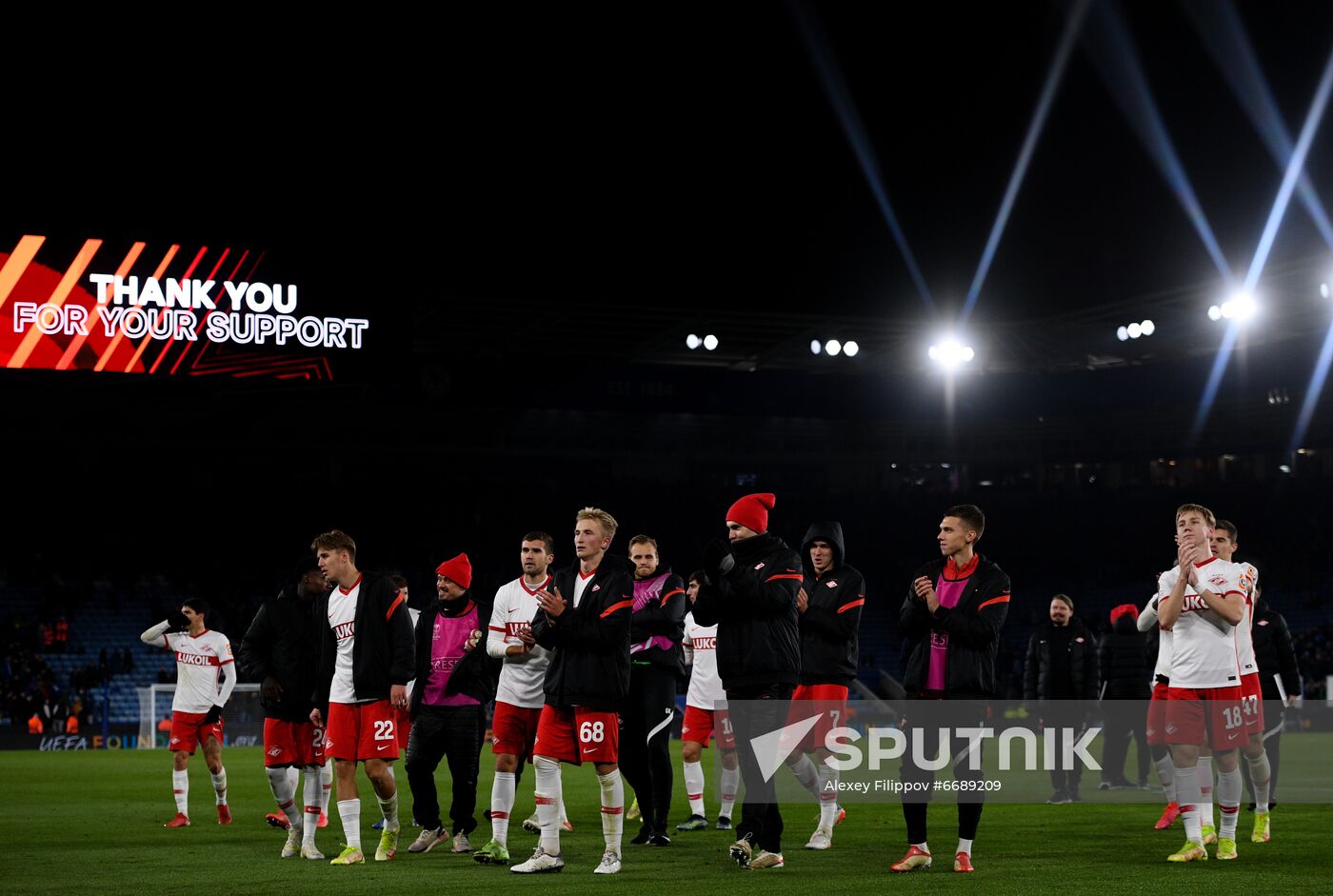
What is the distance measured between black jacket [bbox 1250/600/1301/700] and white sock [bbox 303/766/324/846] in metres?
8.13

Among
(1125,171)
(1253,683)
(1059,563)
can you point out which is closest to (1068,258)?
(1125,171)

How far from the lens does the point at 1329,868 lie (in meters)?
9.55

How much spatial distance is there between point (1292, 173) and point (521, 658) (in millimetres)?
24533

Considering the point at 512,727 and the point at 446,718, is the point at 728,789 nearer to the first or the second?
the point at 446,718

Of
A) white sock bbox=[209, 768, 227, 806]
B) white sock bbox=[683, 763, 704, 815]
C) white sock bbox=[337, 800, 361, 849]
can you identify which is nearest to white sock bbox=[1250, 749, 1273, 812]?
white sock bbox=[683, 763, 704, 815]

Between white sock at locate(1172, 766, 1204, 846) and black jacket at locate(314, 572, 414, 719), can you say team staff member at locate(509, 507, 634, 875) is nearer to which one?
black jacket at locate(314, 572, 414, 719)

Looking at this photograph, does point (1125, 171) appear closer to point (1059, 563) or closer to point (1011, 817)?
point (1059, 563)

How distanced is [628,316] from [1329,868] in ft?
98.8

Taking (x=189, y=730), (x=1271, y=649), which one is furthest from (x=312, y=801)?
(x=1271, y=649)

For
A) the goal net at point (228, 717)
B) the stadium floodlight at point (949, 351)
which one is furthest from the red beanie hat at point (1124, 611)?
the stadium floodlight at point (949, 351)

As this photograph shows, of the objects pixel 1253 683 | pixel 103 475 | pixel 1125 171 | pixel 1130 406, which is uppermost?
pixel 1125 171

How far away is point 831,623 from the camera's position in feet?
36.6

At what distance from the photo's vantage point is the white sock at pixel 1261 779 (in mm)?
10820

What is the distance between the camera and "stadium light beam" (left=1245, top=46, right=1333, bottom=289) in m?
27.9
